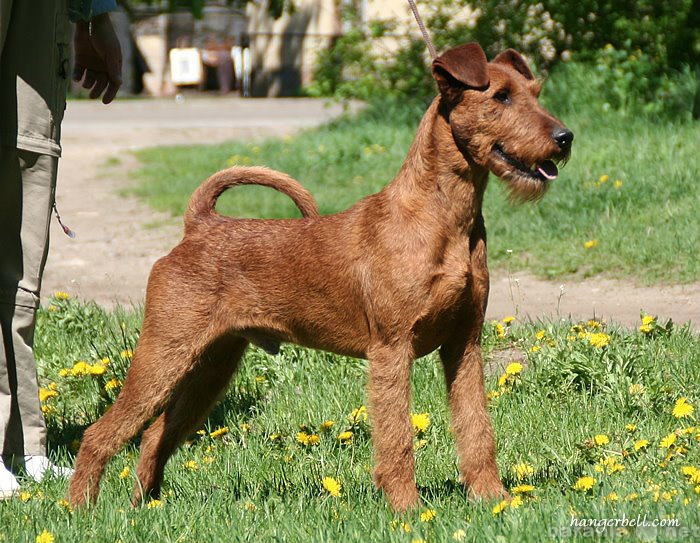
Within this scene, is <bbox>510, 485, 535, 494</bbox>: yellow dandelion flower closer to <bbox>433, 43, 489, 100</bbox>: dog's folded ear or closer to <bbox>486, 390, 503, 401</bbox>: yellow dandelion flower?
<bbox>486, 390, 503, 401</bbox>: yellow dandelion flower

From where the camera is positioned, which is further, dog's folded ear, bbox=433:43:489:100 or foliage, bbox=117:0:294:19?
foliage, bbox=117:0:294:19

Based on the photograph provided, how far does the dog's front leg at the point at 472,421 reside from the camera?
375 cm

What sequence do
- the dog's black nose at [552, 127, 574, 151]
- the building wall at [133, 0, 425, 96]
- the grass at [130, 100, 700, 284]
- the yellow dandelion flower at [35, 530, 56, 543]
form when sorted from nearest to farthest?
the yellow dandelion flower at [35, 530, 56, 543]
the dog's black nose at [552, 127, 574, 151]
the grass at [130, 100, 700, 284]
the building wall at [133, 0, 425, 96]

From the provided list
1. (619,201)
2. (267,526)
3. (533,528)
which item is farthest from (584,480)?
(619,201)

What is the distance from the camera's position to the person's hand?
4.59 meters

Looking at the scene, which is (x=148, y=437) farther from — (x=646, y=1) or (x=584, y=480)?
(x=646, y=1)

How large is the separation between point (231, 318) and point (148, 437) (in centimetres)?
67

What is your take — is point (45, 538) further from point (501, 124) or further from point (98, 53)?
point (98, 53)

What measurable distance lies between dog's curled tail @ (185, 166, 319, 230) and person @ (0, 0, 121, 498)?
1.99ft

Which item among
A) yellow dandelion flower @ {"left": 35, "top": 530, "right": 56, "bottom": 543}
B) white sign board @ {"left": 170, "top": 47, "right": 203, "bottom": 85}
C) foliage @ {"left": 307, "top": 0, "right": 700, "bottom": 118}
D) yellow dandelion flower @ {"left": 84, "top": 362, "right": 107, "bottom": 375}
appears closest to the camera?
yellow dandelion flower @ {"left": 35, "top": 530, "right": 56, "bottom": 543}

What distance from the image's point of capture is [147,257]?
8703 millimetres

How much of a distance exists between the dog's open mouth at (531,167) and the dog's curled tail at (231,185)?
93 centimetres

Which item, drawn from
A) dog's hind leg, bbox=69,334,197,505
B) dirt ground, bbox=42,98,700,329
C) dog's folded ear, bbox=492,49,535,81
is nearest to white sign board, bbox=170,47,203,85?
dirt ground, bbox=42,98,700,329

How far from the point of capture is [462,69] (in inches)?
139
